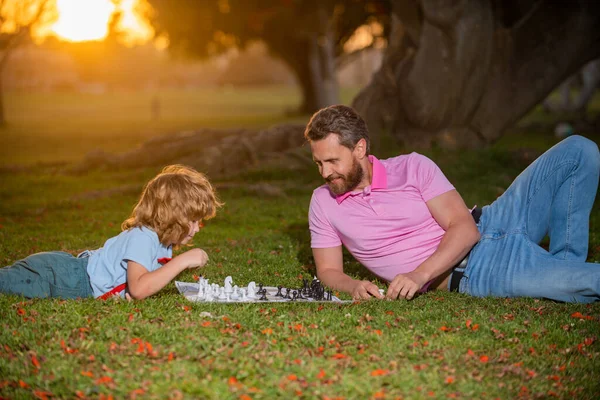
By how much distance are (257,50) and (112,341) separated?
11395 cm

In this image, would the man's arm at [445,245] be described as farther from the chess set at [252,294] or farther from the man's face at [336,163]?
the man's face at [336,163]

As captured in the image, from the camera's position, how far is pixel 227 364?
534 centimetres

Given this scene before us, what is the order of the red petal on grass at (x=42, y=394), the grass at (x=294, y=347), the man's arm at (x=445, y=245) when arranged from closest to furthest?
1. the red petal on grass at (x=42, y=394)
2. the grass at (x=294, y=347)
3. the man's arm at (x=445, y=245)

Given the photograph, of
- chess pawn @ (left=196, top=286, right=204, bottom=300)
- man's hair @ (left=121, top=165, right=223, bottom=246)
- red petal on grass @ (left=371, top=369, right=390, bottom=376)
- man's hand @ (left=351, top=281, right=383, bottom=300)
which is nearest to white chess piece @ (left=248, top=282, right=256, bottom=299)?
chess pawn @ (left=196, top=286, right=204, bottom=300)

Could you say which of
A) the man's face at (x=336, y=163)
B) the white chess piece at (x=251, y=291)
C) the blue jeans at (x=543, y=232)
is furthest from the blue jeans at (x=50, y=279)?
the blue jeans at (x=543, y=232)

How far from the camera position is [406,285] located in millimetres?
6547

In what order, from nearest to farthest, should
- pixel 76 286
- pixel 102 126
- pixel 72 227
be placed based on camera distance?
1. pixel 76 286
2. pixel 72 227
3. pixel 102 126

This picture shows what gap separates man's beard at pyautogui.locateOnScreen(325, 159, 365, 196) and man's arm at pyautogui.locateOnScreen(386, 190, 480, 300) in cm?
70

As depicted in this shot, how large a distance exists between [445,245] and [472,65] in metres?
10.7

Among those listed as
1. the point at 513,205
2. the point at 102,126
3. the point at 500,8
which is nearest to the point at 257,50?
the point at 102,126

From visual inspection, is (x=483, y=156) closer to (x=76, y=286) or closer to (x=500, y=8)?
(x=500, y=8)

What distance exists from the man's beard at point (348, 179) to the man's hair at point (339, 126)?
0.72 feet

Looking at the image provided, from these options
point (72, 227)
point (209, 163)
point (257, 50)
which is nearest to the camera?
point (72, 227)

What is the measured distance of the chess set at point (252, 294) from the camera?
6.69m
